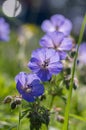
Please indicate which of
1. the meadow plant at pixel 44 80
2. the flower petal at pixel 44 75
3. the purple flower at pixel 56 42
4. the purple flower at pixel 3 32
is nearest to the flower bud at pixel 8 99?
the meadow plant at pixel 44 80

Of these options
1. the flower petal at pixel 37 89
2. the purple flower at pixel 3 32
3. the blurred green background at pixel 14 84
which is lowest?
the blurred green background at pixel 14 84

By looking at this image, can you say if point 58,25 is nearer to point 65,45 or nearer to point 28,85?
point 65,45

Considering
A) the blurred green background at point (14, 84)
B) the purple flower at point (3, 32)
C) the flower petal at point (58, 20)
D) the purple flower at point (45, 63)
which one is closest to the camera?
the purple flower at point (45, 63)

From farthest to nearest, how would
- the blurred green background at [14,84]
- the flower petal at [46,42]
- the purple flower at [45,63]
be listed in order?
the blurred green background at [14,84]
the flower petal at [46,42]
the purple flower at [45,63]

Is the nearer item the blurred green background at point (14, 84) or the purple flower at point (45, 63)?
the purple flower at point (45, 63)

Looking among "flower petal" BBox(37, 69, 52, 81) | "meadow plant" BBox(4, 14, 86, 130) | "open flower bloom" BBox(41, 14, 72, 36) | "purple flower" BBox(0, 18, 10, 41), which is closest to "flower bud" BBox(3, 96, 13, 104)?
"meadow plant" BBox(4, 14, 86, 130)

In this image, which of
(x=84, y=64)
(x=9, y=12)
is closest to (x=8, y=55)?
(x=84, y=64)

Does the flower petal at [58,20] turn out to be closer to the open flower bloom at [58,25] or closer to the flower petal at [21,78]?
the open flower bloom at [58,25]

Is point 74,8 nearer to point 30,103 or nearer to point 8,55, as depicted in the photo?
point 8,55
